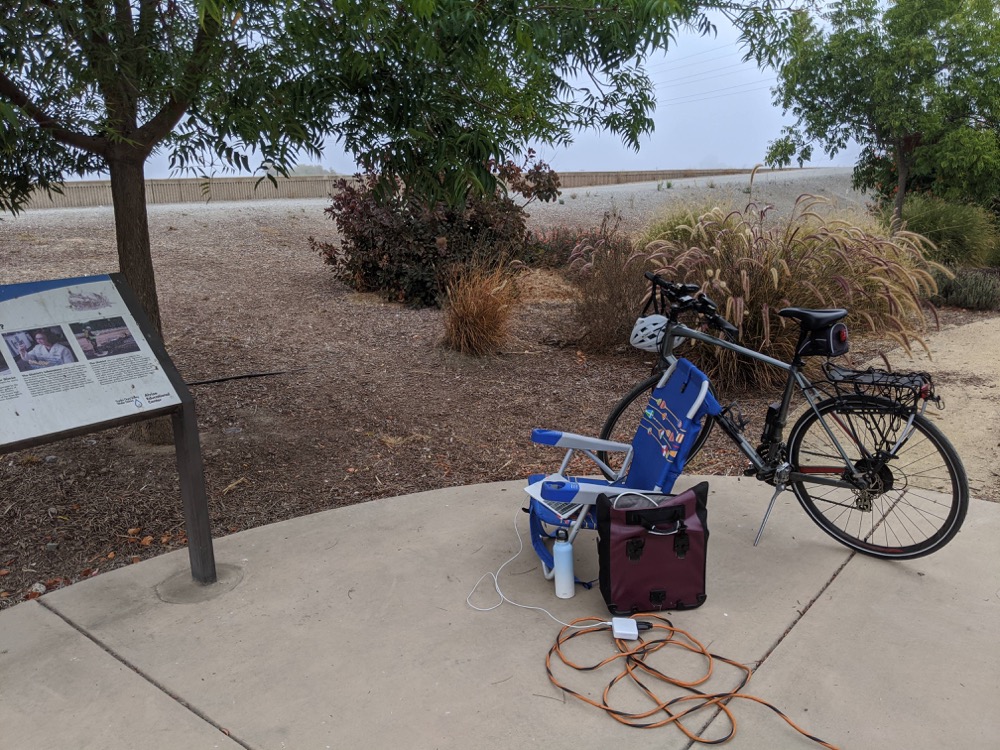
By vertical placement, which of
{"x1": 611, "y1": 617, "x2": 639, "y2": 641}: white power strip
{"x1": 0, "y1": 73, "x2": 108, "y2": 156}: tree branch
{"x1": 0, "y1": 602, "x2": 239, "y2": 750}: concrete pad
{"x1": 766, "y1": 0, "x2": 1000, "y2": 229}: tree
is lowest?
{"x1": 0, "y1": 602, "x2": 239, "y2": 750}: concrete pad

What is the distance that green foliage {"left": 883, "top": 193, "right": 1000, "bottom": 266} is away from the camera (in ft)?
44.5

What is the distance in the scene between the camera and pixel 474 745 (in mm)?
2703

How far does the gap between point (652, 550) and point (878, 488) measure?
4.14 ft

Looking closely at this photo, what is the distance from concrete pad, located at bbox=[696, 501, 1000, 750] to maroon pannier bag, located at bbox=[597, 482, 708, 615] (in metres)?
0.46

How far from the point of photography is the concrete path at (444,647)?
9.13 ft

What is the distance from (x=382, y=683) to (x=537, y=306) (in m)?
7.51

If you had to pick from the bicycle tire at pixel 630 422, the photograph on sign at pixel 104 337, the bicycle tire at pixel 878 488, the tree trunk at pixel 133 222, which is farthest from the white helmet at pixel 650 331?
the tree trunk at pixel 133 222

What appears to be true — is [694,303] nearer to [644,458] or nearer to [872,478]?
[644,458]

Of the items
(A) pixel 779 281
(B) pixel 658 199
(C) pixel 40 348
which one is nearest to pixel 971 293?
Answer: (A) pixel 779 281

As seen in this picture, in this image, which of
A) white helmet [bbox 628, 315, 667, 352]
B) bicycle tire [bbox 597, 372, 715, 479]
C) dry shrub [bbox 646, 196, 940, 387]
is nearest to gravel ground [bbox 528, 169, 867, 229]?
dry shrub [bbox 646, 196, 940, 387]

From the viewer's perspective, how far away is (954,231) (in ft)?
45.0

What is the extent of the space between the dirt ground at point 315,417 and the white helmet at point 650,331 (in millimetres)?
1454

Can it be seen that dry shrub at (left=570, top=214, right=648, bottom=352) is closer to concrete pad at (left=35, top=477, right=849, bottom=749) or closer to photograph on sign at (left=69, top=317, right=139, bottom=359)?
concrete pad at (left=35, top=477, right=849, bottom=749)

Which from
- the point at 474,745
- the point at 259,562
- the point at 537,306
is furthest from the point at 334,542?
the point at 537,306
